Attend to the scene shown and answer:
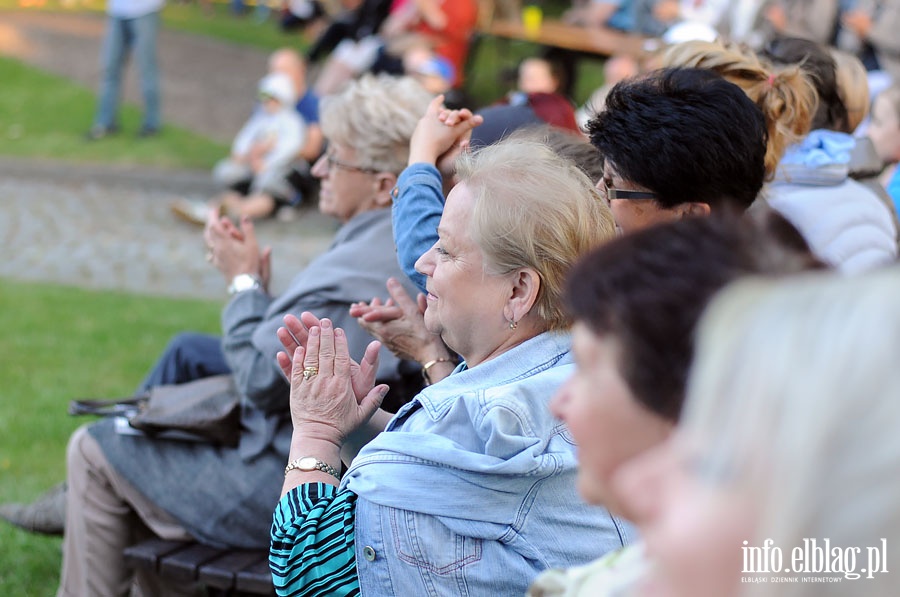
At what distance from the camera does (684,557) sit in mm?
863

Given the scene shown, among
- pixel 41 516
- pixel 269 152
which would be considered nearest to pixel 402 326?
pixel 41 516

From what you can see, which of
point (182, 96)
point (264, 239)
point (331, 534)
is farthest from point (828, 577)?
point (182, 96)

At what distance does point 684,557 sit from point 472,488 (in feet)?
3.63

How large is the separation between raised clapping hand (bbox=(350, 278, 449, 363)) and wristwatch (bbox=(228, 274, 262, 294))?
2.55 feet

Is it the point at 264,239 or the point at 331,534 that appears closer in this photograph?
the point at 331,534

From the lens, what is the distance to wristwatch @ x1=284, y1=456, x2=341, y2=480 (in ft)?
7.02

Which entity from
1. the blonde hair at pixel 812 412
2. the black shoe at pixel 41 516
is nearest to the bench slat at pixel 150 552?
the black shoe at pixel 41 516

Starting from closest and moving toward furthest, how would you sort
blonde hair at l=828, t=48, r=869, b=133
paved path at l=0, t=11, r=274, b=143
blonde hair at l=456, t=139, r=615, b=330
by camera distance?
1. blonde hair at l=456, t=139, r=615, b=330
2. blonde hair at l=828, t=48, r=869, b=133
3. paved path at l=0, t=11, r=274, b=143

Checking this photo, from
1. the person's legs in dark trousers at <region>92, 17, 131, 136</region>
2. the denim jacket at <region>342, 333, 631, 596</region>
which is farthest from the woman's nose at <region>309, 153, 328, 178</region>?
the person's legs in dark trousers at <region>92, 17, 131, 136</region>

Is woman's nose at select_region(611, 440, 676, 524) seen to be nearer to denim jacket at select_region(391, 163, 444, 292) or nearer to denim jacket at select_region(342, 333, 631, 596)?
denim jacket at select_region(342, 333, 631, 596)

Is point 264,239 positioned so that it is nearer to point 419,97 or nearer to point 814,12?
point 814,12

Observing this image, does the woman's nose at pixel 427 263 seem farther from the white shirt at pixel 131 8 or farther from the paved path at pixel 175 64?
the paved path at pixel 175 64

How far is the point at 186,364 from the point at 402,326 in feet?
4.41

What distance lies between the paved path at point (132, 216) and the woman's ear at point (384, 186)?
11.9ft
